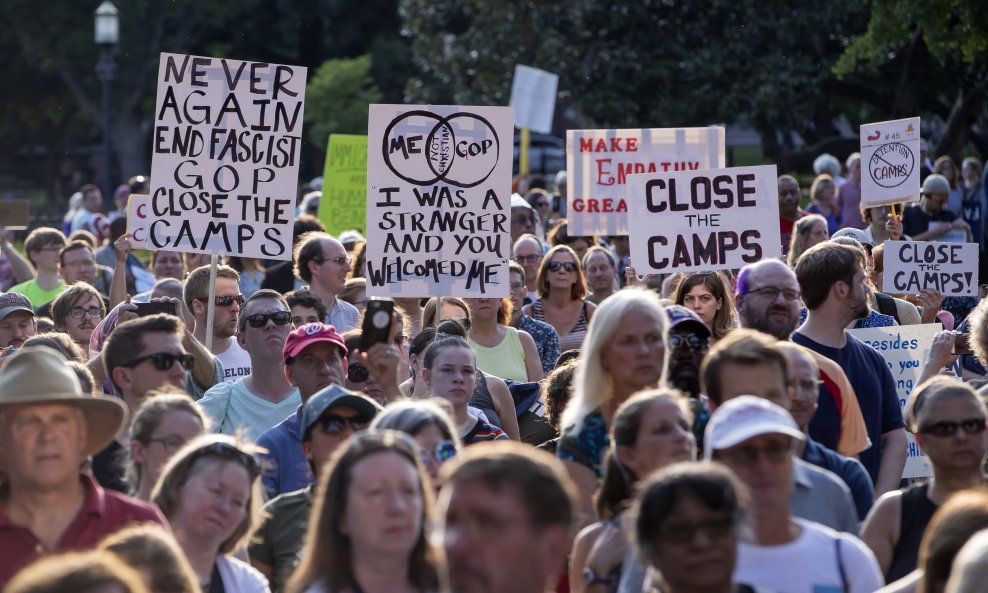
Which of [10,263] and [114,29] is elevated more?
[114,29]

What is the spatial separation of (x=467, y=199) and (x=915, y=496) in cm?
500

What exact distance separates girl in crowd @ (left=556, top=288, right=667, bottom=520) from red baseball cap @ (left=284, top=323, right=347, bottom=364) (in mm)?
1809

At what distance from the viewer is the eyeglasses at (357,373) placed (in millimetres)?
7281

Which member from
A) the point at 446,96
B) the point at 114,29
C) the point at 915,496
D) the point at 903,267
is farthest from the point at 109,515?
the point at 446,96

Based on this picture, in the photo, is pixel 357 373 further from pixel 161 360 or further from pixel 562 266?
pixel 562 266

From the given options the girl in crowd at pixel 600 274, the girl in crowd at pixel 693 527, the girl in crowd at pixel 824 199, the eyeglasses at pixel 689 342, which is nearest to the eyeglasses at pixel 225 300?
the girl in crowd at pixel 600 274

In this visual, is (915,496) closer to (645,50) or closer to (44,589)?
(44,589)

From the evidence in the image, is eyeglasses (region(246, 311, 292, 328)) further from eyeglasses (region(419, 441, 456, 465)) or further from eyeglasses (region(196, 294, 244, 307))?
eyeglasses (region(419, 441, 456, 465))

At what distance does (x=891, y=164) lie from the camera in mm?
13070

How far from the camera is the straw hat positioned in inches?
189

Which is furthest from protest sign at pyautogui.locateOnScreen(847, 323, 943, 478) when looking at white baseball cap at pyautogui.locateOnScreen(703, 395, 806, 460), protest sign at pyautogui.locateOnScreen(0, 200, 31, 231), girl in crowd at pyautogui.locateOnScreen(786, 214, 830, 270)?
protest sign at pyautogui.locateOnScreen(0, 200, 31, 231)

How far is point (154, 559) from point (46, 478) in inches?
31.1

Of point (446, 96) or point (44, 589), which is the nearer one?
point (44, 589)

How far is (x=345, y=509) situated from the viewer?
4227 mm
